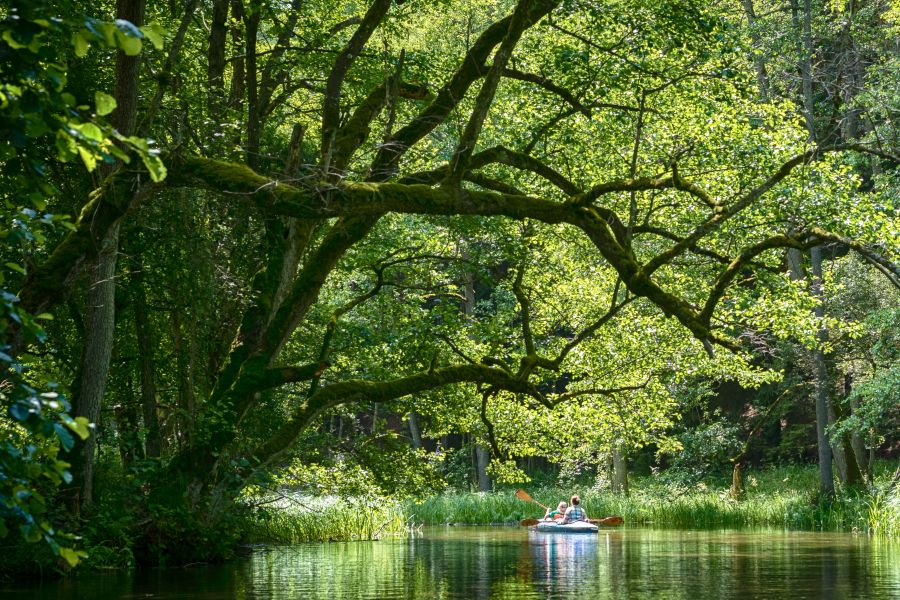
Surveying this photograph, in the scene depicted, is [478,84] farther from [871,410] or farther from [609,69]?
[871,410]

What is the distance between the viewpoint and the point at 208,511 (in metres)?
14.1

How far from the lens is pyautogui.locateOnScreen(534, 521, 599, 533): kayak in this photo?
23.2 meters

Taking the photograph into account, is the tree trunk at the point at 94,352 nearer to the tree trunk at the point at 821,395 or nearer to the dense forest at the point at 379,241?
the dense forest at the point at 379,241

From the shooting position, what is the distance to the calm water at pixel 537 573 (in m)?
10.0

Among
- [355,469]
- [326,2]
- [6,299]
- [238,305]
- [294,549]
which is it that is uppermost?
[326,2]

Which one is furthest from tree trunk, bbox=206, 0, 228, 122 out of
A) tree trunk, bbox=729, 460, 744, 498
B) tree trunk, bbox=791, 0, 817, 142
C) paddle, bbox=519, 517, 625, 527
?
tree trunk, bbox=729, 460, 744, 498

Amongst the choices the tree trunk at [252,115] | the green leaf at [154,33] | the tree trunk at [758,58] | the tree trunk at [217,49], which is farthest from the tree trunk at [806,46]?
the green leaf at [154,33]

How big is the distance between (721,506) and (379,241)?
40.4ft

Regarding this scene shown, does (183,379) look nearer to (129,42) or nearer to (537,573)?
(537,573)

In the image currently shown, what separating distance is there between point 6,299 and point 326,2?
593 inches

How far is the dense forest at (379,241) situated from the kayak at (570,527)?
3027mm

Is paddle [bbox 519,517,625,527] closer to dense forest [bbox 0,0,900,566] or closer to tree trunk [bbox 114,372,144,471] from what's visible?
dense forest [bbox 0,0,900,566]

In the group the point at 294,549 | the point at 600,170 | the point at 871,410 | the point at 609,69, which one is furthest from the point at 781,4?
the point at 294,549

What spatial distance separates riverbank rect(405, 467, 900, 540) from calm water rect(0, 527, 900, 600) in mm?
2605
